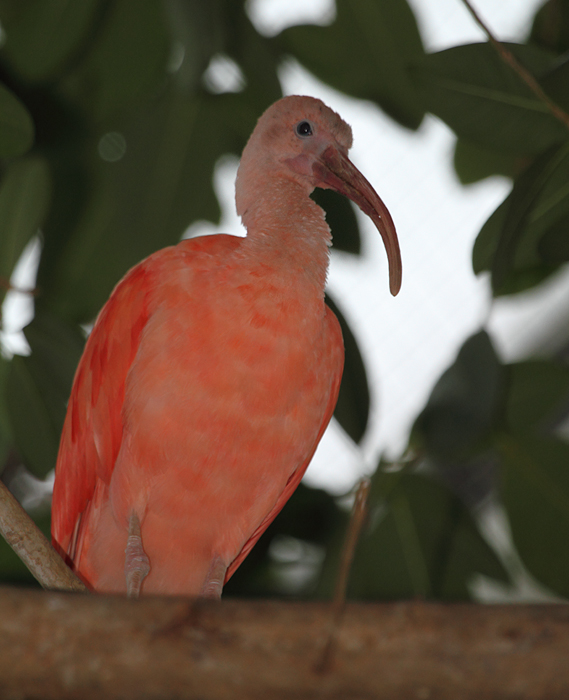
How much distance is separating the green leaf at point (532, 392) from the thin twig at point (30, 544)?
1435 millimetres

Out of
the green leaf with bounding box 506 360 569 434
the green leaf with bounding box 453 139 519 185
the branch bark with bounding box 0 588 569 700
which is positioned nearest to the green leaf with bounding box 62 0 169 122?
the green leaf with bounding box 453 139 519 185

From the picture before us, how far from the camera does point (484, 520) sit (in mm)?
3703

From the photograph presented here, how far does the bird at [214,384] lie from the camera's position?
1316mm

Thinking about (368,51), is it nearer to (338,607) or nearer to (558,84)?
(558,84)

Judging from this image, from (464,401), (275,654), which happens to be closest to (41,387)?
(464,401)

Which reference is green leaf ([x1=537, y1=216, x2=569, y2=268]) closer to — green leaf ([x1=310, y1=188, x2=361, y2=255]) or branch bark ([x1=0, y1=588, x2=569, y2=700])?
green leaf ([x1=310, y1=188, x2=361, y2=255])

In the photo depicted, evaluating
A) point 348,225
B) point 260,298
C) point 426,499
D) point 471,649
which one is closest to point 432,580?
point 426,499

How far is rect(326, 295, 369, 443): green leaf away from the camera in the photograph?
1.75 meters

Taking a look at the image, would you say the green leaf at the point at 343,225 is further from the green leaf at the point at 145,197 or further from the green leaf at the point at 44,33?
the green leaf at the point at 44,33

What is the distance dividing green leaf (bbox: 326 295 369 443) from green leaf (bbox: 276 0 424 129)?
646mm

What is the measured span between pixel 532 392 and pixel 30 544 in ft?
5.03

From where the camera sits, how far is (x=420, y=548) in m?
2.12

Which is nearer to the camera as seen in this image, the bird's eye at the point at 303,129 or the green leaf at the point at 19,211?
the bird's eye at the point at 303,129

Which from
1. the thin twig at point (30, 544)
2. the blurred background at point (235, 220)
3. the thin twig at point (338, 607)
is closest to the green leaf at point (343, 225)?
the blurred background at point (235, 220)
